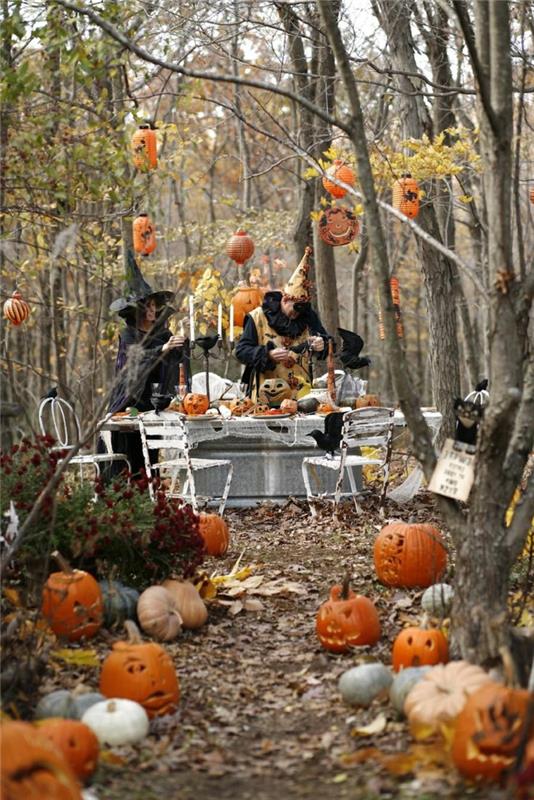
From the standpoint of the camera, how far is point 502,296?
16.6 ft

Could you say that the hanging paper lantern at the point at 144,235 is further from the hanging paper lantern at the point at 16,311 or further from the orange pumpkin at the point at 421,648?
the orange pumpkin at the point at 421,648

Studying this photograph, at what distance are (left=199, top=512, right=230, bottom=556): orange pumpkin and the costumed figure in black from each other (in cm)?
315

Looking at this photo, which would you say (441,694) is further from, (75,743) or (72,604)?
(72,604)

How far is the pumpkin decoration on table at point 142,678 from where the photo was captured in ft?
16.4

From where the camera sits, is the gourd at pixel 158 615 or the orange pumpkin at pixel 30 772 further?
the gourd at pixel 158 615

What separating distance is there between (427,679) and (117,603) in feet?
7.18

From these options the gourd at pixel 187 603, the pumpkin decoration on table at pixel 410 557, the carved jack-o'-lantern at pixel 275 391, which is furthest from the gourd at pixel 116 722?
the carved jack-o'-lantern at pixel 275 391

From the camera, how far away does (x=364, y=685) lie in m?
5.14

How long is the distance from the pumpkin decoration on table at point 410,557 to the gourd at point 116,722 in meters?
2.99

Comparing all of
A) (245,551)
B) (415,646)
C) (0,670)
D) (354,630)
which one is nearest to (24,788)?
(0,670)

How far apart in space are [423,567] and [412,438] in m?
2.24

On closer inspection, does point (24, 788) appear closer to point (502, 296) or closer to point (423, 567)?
point (502, 296)

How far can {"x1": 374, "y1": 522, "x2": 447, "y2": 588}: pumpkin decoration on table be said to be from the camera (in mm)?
7359

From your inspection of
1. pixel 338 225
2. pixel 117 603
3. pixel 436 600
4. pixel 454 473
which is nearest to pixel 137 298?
pixel 338 225
